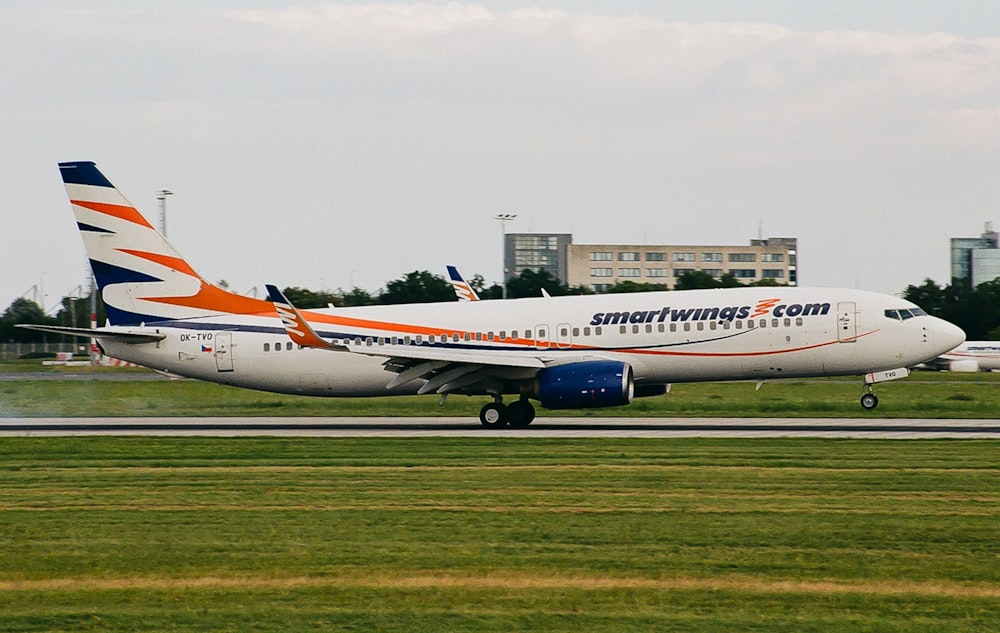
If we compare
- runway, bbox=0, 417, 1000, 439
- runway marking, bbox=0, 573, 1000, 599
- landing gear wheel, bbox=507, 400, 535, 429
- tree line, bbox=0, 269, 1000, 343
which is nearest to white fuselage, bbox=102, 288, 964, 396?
landing gear wheel, bbox=507, 400, 535, 429

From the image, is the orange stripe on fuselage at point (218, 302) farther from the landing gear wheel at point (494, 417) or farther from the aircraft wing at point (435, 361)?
the landing gear wheel at point (494, 417)

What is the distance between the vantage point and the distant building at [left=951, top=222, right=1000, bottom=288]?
141625 millimetres

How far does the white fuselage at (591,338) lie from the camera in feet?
109

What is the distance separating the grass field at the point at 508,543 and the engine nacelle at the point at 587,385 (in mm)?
7485

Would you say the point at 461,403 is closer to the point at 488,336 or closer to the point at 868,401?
the point at 488,336

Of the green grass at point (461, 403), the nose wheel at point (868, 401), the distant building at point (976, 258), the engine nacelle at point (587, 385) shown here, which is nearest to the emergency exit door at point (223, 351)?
the green grass at point (461, 403)

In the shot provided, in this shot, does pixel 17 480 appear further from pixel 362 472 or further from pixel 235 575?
pixel 235 575

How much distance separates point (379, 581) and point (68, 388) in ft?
147

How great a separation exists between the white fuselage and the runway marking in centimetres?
1989

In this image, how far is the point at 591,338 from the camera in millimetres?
33750

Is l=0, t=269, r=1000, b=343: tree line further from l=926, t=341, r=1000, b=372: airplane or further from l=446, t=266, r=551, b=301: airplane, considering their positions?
l=446, t=266, r=551, b=301: airplane

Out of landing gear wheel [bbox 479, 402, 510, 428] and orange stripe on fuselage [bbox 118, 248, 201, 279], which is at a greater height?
orange stripe on fuselage [bbox 118, 248, 201, 279]

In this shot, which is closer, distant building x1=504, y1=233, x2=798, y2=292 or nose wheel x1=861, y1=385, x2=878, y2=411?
nose wheel x1=861, y1=385, x2=878, y2=411

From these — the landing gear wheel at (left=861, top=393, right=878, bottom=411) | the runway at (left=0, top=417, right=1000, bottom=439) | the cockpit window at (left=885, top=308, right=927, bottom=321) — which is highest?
the cockpit window at (left=885, top=308, right=927, bottom=321)
